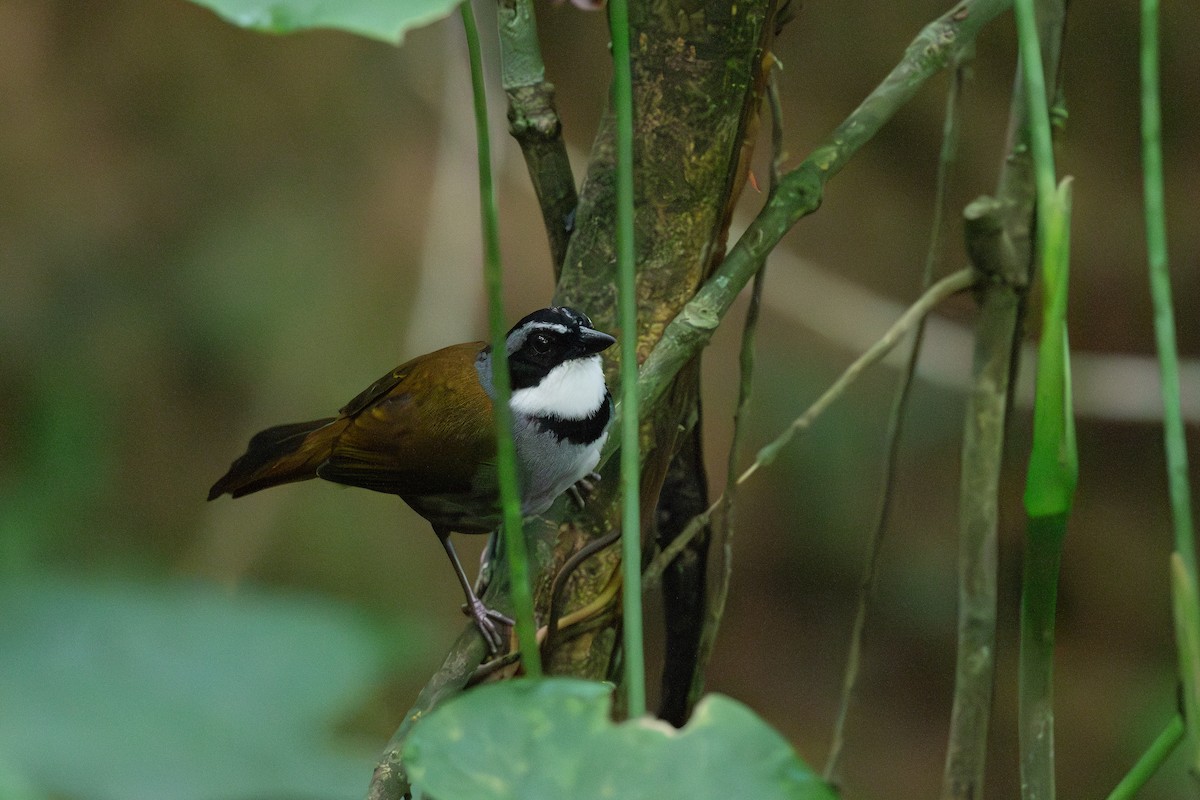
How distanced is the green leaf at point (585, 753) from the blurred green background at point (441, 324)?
222cm

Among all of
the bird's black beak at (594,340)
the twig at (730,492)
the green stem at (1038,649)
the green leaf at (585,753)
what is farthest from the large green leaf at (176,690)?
the green stem at (1038,649)

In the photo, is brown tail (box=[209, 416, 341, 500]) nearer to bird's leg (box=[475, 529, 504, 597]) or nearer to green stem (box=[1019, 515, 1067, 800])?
bird's leg (box=[475, 529, 504, 597])

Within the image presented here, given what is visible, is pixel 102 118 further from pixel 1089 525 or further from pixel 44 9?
pixel 1089 525

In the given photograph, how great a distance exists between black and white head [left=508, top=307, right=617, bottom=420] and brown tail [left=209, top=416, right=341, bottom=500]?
1.00 ft

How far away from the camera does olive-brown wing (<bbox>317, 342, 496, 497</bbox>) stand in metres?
1.66

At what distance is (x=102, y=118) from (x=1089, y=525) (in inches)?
136

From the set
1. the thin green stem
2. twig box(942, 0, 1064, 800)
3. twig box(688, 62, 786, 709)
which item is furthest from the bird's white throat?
the thin green stem

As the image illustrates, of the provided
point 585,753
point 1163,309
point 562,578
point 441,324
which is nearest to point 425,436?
point 562,578

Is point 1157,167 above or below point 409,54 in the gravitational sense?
below

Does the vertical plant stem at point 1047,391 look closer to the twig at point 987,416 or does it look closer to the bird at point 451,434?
the twig at point 987,416

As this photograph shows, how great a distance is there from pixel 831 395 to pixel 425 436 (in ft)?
2.03

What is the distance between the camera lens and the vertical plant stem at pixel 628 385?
0.83 meters

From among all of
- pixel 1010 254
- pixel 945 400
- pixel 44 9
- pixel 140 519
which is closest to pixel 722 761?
pixel 1010 254

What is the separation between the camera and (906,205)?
10.9 feet
